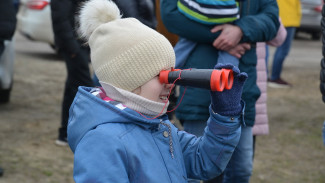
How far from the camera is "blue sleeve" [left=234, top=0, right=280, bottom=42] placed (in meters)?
2.84

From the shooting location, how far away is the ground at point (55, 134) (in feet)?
13.8

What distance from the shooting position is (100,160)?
1.68 m

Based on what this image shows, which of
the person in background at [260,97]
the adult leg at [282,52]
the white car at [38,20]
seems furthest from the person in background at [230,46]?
the white car at [38,20]

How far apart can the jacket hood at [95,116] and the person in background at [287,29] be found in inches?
227

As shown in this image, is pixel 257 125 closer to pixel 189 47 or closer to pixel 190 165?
pixel 189 47

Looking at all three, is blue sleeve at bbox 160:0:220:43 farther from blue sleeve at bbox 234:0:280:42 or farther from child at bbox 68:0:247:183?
child at bbox 68:0:247:183

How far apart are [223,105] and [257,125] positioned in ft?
5.09

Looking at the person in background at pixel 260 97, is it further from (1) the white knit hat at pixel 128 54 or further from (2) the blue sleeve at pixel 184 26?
(1) the white knit hat at pixel 128 54

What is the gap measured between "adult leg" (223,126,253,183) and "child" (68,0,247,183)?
3.23 ft

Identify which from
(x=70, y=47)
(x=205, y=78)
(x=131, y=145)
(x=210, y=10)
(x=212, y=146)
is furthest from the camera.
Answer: (x=70, y=47)

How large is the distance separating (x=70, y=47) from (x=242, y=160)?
6.16 feet

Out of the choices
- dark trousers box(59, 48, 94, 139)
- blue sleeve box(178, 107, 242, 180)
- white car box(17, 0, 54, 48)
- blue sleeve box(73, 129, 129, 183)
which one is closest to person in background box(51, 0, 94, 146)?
dark trousers box(59, 48, 94, 139)

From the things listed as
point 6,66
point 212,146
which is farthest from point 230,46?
point 6,66

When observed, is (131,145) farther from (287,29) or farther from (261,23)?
(287,29)
